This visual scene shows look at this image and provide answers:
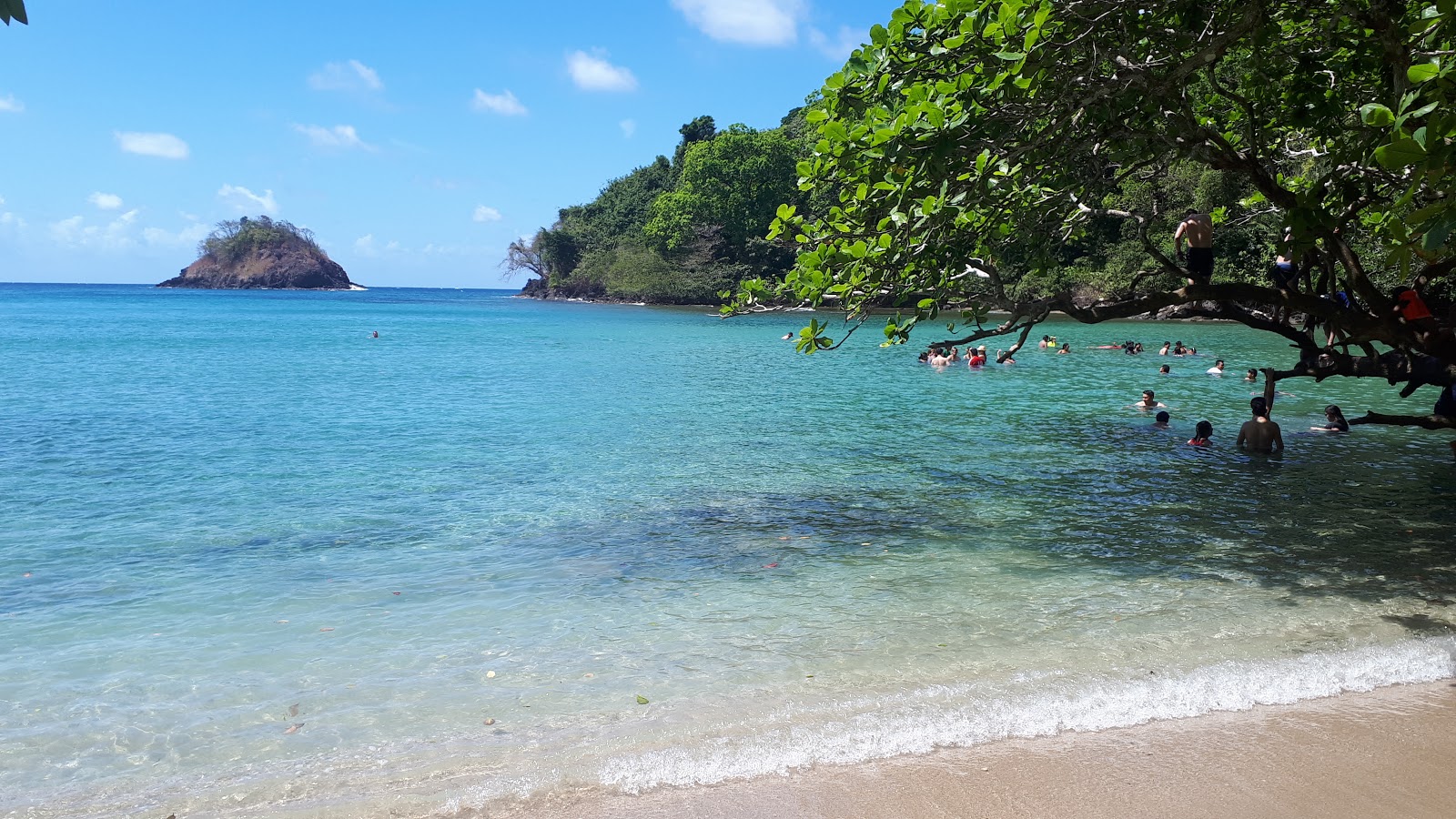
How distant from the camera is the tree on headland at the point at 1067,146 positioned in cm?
728

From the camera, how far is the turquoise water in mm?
5027

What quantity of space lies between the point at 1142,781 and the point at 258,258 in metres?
187

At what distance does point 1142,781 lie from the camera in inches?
173

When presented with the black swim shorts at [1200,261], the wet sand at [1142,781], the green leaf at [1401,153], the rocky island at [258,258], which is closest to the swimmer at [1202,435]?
the black swim shorts at [1200,261]

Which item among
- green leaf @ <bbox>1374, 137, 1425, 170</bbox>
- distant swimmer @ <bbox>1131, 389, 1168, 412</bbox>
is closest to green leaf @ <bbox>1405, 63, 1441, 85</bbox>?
green leaf @ <bbox>1374, 137, 1425, 170</bbox>

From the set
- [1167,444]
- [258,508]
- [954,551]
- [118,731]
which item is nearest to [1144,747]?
[954,551]

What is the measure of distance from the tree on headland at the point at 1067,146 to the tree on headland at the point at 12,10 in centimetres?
580

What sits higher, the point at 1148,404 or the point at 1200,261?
the point at 1200,261

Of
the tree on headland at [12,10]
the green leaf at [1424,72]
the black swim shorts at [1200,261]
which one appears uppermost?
the green leaf at [1424,72]

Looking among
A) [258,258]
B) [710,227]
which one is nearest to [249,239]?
[258,258]

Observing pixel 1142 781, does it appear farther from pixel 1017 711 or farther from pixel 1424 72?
pixel 1424 72

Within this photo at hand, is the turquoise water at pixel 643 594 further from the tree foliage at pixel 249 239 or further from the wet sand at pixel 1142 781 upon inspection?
the tree foliage at pixel 249 239

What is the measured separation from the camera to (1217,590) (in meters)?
7.36

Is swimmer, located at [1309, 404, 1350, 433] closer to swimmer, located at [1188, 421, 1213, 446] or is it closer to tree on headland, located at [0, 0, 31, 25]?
swimmer, located at [1188, 421, 1213, 446]
